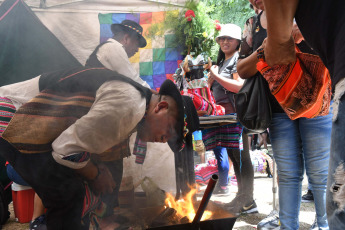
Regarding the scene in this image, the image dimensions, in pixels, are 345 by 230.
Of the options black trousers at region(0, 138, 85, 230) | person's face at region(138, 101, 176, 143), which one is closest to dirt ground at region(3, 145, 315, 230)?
black trousers at region(0, 138, 85, 230)

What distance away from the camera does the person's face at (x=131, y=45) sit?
4.28 feet

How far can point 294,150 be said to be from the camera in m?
1.73

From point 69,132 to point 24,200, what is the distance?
2.04 ft

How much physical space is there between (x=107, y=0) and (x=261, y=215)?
216cm

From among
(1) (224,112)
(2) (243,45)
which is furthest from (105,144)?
(2) (243,45)

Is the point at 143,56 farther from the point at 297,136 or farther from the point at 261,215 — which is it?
the point at 261,215

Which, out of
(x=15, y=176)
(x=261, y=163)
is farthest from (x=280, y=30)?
(x=261, y=163)

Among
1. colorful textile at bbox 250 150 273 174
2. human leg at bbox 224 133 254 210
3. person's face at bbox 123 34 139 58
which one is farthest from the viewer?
colorful textile at bbox 250 150 273 174

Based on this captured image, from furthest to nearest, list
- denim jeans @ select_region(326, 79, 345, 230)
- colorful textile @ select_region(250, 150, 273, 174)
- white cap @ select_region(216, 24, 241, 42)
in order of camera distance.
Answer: colorful textile @ select_region(250, 150, 273, 174), white cap @ select_region(216, 24, 241, 42), denim jeans @ select_region(326, 79, 345, 230)

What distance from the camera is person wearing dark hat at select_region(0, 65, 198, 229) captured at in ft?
3.52

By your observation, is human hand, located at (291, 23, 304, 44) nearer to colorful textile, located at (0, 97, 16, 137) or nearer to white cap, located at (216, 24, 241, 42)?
white cap, located at (216, 24, 241, 42)

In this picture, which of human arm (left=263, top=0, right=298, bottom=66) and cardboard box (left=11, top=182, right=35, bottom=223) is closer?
human arm (left=263, top=0, right=298, bottom=66)

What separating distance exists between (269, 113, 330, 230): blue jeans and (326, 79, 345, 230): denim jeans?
3.13 feet

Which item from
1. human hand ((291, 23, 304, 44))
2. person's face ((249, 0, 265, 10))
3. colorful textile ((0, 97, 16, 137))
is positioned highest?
person's face ((249, 0, 265, 10))
